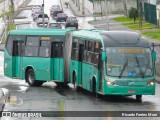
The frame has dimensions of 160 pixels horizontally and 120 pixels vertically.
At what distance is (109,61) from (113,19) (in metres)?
77.0

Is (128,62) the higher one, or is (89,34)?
(89,34)

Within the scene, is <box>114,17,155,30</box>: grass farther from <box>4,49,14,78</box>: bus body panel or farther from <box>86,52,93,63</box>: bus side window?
<box>86,52,93,63</box>: bus side window

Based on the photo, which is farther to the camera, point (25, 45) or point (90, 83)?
point (25, 45)

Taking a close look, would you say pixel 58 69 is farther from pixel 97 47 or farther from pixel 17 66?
pixel 97 47

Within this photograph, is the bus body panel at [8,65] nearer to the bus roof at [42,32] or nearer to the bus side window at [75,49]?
the bus roof at [42,32]

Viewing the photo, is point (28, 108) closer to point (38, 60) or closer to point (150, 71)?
point (150, 71)

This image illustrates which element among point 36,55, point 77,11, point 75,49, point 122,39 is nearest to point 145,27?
point 77,11

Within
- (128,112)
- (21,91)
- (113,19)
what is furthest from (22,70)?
(113,19)

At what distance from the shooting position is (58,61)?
116 ft

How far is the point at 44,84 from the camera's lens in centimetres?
3897

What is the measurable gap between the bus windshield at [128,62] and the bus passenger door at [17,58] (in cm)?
935

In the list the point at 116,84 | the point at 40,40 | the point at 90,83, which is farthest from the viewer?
the point at 40,40

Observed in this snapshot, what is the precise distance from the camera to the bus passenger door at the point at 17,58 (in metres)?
37.6

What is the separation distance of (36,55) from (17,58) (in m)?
1.52
